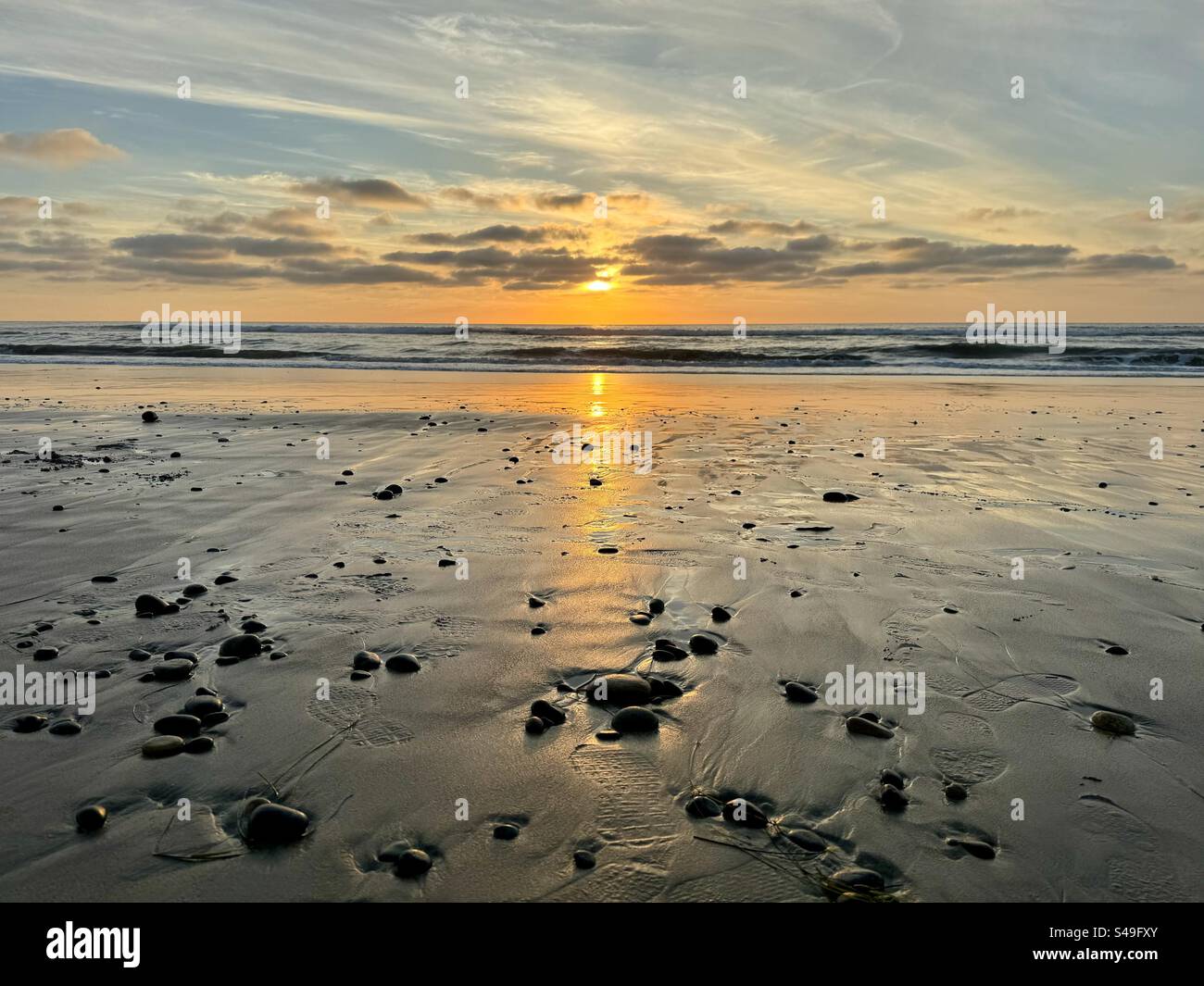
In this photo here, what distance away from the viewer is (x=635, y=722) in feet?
13.1

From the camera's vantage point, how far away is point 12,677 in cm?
443

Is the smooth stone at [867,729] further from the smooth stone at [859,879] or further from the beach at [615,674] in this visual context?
the smooth stone at [859,879]

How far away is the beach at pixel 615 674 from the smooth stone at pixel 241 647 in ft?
0.28

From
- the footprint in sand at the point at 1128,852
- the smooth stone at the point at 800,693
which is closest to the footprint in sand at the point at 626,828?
the smooth stone at the point at 800,693

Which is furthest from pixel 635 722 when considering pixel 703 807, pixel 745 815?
pixel 745 815

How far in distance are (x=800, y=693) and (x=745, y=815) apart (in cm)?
120

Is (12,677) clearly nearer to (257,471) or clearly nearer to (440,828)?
(440,828)

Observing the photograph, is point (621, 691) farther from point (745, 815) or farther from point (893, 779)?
point (893, 779)

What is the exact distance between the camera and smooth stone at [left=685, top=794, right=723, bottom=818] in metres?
3.29

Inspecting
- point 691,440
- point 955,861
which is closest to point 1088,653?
point 955,861

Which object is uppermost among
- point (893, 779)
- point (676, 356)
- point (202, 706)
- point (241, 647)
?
point (676, 356)

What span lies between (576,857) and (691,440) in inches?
418

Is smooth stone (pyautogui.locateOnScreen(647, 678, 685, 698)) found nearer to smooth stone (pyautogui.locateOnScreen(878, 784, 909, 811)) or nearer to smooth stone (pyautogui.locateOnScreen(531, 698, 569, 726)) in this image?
smooth stone (pyautogui.locateOnScreen(531, 698, 569, 726))
